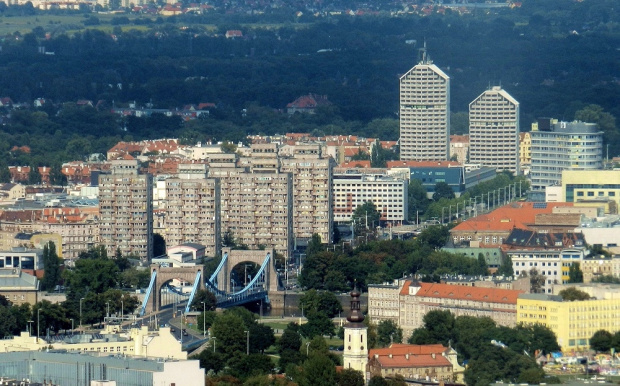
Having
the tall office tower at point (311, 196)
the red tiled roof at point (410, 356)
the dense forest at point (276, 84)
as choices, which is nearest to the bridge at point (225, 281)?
the tall office tower at point (311, 196)

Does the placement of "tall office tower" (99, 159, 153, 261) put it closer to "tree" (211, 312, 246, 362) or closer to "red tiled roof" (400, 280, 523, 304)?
"red tiled roof" (400, 280, 523, 304)

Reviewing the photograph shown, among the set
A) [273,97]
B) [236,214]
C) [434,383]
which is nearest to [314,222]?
[236,214]

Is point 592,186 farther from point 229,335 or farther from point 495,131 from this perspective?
point 229,335

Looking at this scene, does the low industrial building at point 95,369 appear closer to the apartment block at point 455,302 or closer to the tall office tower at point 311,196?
the apartment block at point 455,302

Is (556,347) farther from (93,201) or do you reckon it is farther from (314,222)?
(93,201)

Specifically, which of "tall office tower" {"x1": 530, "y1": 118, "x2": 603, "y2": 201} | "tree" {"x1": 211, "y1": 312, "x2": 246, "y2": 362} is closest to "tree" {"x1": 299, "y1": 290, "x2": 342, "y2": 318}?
"tree" {"x1": 211, "y1": 312, "x2": 246, "y2": 362}

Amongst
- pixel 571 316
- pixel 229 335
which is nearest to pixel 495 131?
pixel 571 316
